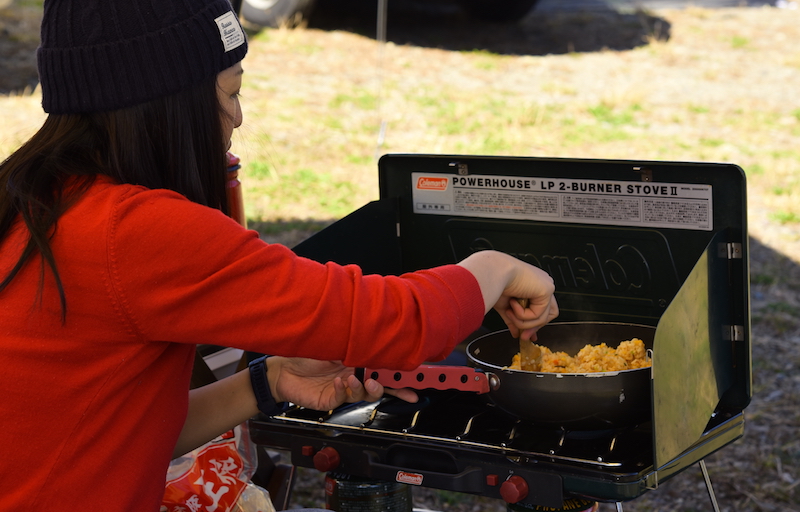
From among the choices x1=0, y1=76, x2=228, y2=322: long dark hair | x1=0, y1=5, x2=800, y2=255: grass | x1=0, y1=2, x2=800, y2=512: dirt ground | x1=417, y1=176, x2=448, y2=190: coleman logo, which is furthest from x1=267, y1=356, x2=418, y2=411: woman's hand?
x1=0, y1=5, x2=800, y2=255: grass

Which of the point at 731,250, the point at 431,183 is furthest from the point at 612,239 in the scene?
the point at 431,183

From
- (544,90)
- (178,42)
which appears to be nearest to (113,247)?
(178,42)

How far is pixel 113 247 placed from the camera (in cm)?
112

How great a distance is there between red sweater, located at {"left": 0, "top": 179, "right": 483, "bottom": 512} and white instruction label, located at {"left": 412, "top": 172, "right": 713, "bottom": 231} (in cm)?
69

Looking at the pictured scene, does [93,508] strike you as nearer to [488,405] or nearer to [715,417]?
[488,405]

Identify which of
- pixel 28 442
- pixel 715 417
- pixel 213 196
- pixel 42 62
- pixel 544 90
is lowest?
pixel 544 90

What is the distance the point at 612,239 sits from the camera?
1.82m

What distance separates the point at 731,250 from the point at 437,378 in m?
0.63

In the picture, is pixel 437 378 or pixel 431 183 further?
pixel 431 183

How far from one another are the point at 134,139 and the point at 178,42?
16cm

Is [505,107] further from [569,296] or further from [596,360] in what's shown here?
[596,360]

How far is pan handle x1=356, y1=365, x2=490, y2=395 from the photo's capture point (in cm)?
152

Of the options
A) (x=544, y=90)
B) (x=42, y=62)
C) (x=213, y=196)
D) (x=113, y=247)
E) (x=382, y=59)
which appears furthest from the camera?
(x=382, y=59)

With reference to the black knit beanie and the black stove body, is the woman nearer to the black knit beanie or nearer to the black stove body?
the black knit beanie
